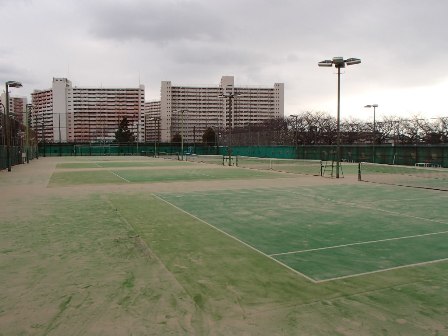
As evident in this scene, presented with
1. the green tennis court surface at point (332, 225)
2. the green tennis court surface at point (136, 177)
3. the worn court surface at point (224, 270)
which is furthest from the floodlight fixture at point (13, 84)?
the worn court surface at point (224, 270)

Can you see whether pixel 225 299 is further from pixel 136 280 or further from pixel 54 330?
pixel 54 330

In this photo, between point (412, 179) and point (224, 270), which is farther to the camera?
point (412, 179)

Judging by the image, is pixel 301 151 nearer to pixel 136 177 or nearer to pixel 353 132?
pixel 353 132

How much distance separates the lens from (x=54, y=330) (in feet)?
14.8

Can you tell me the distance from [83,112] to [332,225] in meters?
116

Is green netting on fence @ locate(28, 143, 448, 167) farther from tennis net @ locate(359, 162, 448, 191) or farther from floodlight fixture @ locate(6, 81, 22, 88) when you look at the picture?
floodlight fixture @ locate(6, 81, 22, 88)

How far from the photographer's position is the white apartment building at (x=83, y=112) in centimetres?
9238

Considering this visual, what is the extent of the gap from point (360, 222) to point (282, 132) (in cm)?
5392

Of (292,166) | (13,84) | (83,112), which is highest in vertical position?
(83,112)

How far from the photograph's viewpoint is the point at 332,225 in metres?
10.2

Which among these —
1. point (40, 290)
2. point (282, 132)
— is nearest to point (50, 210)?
point (40, 290)

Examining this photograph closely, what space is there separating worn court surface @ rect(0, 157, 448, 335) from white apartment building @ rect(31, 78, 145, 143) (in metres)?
71.4

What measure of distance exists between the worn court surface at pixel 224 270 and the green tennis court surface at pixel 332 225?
41 millimetres

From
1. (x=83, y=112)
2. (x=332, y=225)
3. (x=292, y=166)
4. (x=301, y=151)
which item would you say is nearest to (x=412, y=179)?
(x=292, y=166)
